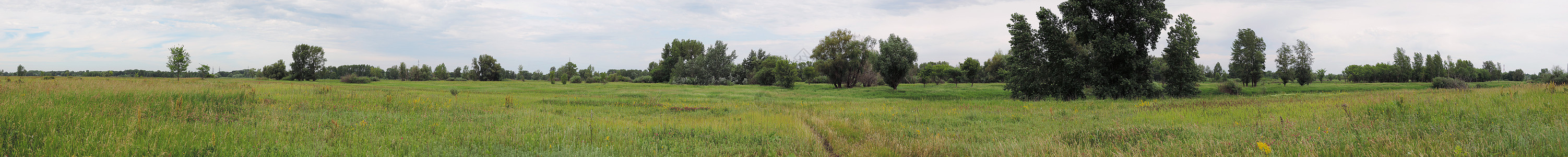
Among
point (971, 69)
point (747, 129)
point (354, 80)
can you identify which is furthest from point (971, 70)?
point (354, 80)

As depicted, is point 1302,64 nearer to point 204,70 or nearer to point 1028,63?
point 1028,63

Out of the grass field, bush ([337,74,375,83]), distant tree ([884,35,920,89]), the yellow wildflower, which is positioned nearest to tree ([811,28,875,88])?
distant tree ([884,35,920,89])

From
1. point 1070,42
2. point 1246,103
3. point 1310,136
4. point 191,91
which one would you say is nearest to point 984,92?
point 1070,42

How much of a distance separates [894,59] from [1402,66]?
212 feet

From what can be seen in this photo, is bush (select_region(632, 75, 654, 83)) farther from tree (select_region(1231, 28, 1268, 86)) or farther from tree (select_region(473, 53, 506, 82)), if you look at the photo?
tree (select_region(1231, 28, 1268, 86))

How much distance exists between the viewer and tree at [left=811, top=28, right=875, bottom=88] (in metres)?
44.1

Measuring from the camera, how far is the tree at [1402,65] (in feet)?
Result: 207

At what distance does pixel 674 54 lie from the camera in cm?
8938

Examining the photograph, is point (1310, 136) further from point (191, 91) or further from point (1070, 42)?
point (1070, 42)

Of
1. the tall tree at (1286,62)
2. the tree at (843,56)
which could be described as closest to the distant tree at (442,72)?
the tree at (843,56)

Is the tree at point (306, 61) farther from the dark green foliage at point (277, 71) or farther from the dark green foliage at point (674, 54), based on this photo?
the dark green foliage at point (674, 54)

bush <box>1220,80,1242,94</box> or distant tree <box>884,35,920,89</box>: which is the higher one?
distant tree <box>884,35,920,89</box>

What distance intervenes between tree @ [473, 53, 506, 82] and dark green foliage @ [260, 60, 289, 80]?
2590cm

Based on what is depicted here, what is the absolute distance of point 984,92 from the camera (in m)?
39.7
